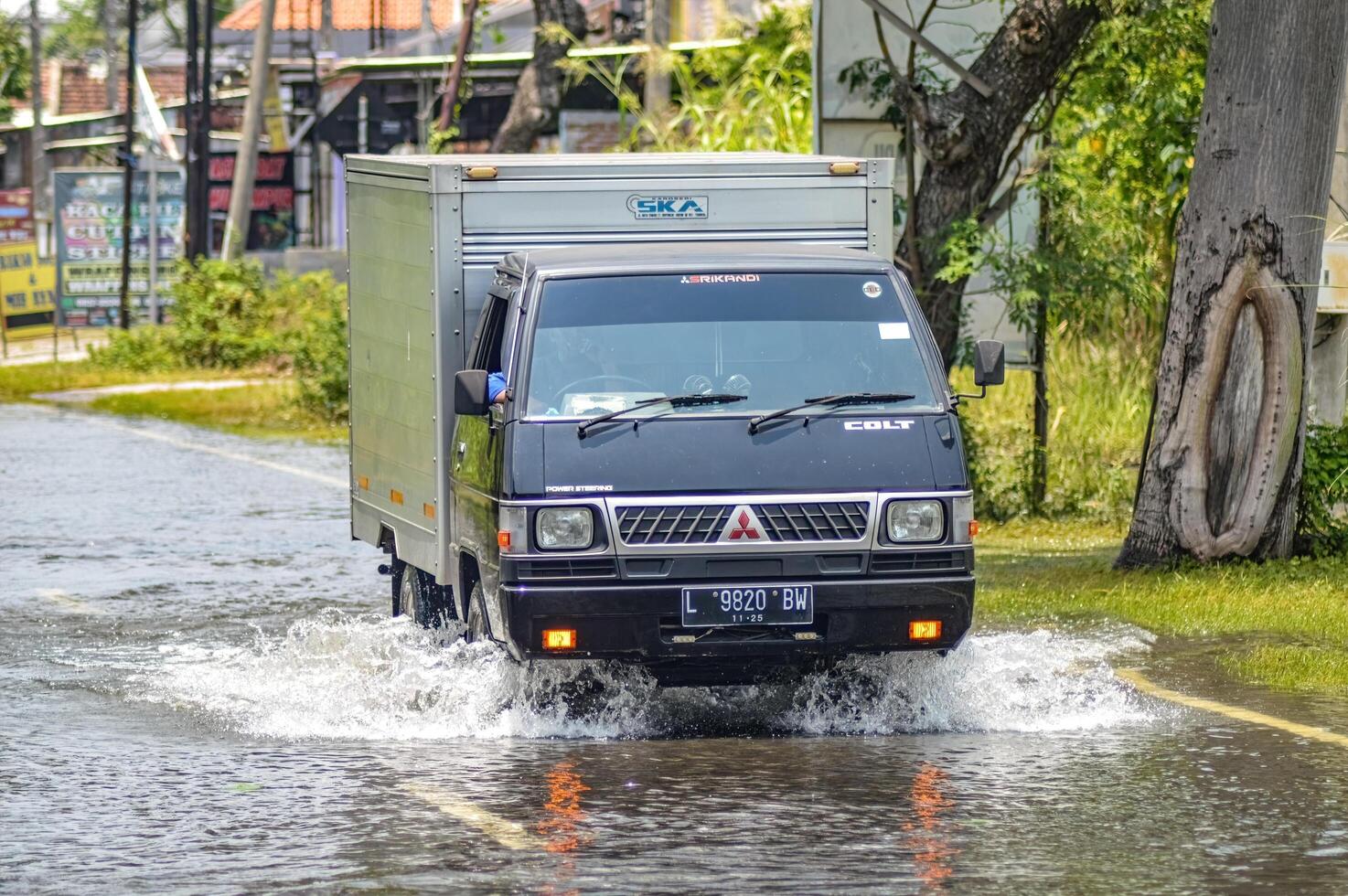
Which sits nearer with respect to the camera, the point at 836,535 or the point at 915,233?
the point at 836,535

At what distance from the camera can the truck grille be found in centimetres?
932

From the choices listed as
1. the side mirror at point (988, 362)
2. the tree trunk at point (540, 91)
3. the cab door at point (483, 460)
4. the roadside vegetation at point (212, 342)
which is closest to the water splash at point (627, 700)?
the cab door at point (483, 460)

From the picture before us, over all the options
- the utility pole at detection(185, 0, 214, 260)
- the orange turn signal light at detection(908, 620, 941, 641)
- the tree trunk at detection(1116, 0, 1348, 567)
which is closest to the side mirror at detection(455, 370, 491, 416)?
the orange turn signal light at detection(908, 620, 941, 641)

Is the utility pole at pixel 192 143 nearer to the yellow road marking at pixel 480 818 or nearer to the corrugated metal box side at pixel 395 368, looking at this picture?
the corrugated metal box side at pixel 395 368

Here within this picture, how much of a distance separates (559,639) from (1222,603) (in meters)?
5.15

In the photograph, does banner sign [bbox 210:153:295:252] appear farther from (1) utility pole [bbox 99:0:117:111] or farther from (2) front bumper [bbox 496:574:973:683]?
(2) front bumper [bbox 496:574:973:683]

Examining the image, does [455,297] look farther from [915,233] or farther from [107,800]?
[915,233]

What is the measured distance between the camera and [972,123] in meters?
17.6

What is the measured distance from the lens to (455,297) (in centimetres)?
1093

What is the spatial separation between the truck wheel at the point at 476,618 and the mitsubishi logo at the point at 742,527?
48.6 inches

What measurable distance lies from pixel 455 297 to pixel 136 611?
4.01m

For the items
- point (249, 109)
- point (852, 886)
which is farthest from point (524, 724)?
point (249, 109)

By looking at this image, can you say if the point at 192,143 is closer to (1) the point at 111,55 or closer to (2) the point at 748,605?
(1) the point at 111,55

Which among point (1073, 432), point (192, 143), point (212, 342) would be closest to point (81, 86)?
point (192, 143)
